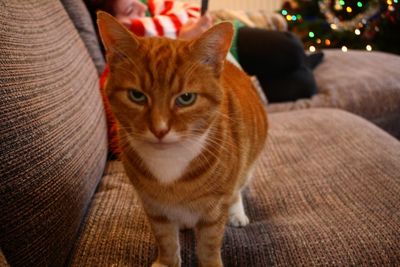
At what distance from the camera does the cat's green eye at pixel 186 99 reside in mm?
737

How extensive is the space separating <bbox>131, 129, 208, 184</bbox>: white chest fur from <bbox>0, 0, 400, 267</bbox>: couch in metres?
0.17

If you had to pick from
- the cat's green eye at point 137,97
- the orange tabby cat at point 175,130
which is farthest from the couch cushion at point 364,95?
the cat's green eye at point 137,97

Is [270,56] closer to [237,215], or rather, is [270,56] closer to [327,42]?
[237,215]

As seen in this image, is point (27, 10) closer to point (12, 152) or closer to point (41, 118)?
point (41, 118)

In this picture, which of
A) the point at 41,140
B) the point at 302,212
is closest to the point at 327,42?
the point at 302,212

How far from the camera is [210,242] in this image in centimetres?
80

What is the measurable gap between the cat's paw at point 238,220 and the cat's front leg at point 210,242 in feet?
0.43

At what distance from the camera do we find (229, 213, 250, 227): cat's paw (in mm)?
958

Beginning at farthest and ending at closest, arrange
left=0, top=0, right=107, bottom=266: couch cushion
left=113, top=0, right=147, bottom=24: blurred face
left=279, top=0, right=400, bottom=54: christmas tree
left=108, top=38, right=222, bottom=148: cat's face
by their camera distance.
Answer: left=279, top=0, right=400, bottom=54: christmas tree
left=113, top=0, right=147, bottom=24: blurred face
left=108, top=38, right=222, bottom=148: cat's face
left=0, top=0, right=107, bottom=266: couch cushion

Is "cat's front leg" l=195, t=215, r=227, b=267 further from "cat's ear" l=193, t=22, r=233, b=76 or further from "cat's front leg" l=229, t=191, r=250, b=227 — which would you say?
Answer: "cat's ear" l=193, t=22, r=233, b=76

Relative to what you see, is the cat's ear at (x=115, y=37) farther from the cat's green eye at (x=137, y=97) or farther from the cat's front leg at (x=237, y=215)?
the cat's front leg at (x=237, y=215)

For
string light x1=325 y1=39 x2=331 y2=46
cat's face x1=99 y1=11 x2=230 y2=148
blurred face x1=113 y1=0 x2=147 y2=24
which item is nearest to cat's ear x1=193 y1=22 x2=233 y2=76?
cat's face x1=99 y1=11 x2=230 y2=148

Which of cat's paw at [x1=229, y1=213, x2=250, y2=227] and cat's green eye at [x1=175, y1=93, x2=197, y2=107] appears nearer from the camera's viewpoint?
cat's green eye at [x1=175, y1=93, x2=197, y2=107]

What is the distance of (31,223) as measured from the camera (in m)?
0.63
